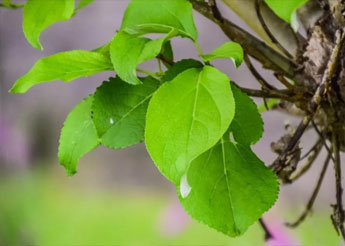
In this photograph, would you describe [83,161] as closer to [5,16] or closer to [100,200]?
[100,200]

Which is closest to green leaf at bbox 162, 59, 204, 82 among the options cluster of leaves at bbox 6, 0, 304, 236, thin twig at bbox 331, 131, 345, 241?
cluster of leaves at bbox 6, 0, 304, 236

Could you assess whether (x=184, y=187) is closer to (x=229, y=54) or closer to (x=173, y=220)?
(x=229, y=54)

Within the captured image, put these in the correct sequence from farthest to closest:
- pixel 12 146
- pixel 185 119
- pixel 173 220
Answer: pixel 12 146 → pixel 173 220 → pixel 185 119

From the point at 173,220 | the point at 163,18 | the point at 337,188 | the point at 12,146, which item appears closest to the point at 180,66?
the point at 163,18

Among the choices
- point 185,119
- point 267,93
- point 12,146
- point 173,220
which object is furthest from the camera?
point 12,146

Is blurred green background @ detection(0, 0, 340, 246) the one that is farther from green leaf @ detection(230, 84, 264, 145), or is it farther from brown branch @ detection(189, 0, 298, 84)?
green leaf @ detection(230, 84, 264, 145)

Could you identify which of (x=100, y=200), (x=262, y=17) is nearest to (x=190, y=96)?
(x=262, y=17)

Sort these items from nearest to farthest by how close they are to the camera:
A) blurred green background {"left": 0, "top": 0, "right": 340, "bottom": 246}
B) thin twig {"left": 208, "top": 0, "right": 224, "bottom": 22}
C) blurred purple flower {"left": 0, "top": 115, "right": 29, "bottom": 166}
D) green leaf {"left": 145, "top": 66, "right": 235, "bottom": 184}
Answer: green leaf {"left": 145, "top": 66, "right": 235, "bottom": 184}
thin twig {"left": 208, "top": 0, "right": 224, "bottom": 22}
blurred green background {"left": 0, "top": 0, "right": 340, "bottom": 246}
blurred purple flower {"left": 0, "top": 115, "right": 29, "bottom": 166}
